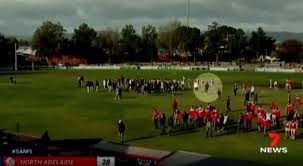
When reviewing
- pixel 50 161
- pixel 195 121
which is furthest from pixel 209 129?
pixel 50 161

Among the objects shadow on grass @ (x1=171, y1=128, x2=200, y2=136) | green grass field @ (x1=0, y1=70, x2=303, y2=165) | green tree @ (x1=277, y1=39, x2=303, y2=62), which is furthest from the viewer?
green tree @ (x1=277, y1=39, x2=303, y2=62)

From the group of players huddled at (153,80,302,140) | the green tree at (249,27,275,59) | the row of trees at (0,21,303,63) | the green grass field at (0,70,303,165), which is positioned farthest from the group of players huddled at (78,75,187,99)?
the green tree at (249,27,275,59)

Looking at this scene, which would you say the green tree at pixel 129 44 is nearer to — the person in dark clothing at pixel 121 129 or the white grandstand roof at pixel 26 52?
the white grandstand roof at pixel 26 52

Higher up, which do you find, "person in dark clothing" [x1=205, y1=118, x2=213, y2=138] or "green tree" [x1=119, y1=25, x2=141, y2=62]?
"green tree" [x1=119, y1=25, x2=141, y2=62]

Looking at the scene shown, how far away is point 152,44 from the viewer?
567 ft

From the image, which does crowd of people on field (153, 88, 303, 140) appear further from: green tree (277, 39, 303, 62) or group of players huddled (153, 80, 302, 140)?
green tree (277, 39, 303, 62)

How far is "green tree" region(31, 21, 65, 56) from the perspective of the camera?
149625mm

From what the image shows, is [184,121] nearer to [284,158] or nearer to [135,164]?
[284,158]

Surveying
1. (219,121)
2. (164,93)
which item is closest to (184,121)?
(219,121)

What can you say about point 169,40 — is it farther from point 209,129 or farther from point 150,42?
point 209,129

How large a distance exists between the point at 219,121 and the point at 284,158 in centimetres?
740

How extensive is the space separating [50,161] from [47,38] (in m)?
134

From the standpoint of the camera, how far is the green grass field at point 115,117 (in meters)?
31.9

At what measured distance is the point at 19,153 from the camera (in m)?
20.6
